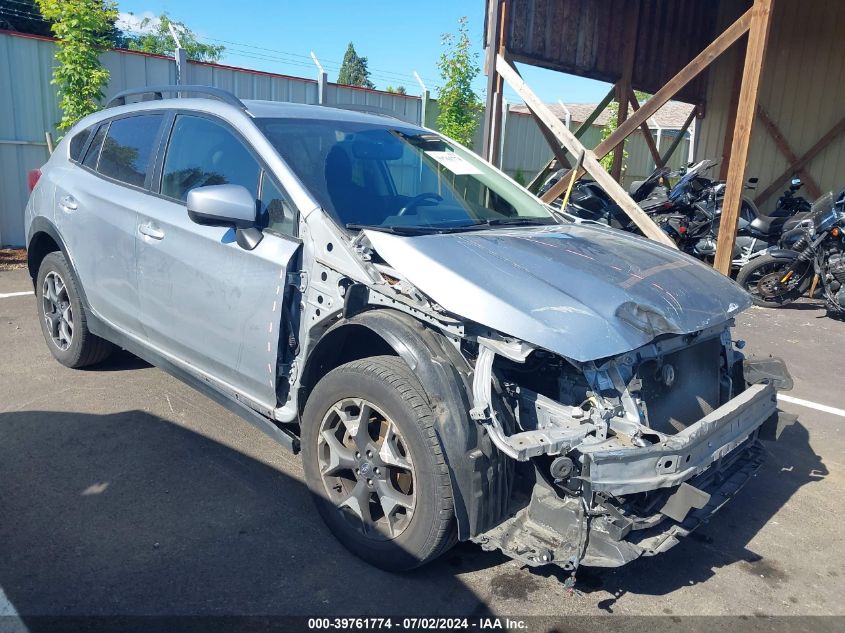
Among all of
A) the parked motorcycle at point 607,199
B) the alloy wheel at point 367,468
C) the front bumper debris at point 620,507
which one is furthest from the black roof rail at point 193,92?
the parked motorcycle at point 607,199

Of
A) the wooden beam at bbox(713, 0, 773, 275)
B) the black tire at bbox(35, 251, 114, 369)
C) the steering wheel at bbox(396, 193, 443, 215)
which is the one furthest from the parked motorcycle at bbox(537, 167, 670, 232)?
→ the black tire at bbox(35, 251, 114, 369)

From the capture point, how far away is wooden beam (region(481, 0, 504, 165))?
8.62 meters

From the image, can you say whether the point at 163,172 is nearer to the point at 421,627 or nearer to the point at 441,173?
the point at 441,173

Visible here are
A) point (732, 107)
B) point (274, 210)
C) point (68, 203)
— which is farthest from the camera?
point (732, 107)

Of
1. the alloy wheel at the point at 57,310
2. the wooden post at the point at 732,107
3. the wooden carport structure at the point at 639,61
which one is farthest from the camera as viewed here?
the wooden post at the point at 732,107

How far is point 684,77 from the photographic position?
7.95 metres

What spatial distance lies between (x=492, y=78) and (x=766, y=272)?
4.21 m

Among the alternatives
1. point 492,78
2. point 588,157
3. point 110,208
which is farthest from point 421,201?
point 492,78

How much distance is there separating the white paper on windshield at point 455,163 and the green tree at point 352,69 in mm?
62560

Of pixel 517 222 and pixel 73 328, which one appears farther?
pixel 73 328

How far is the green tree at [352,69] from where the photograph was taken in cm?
6538

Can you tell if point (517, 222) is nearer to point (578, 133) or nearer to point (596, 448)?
point (596, 448)

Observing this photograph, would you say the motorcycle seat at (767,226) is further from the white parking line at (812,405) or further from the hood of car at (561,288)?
the hood of car at (561,288)

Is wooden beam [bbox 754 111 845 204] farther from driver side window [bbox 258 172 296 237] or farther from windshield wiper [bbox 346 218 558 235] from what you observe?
driver side window [bbox 258 172 296 237]
